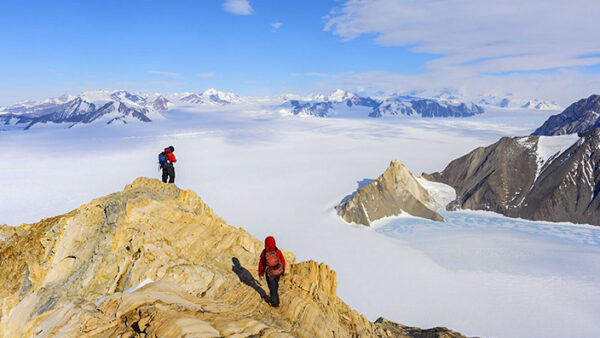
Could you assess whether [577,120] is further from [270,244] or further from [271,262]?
[271,262]

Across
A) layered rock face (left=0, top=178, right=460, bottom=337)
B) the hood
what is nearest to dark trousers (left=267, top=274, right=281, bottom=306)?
layered rock face (left=0, top=178, right=460, bottom=337)

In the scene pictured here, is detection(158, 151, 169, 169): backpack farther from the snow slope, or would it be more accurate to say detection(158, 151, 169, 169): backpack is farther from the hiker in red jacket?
the snow slope

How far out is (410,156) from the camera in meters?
167

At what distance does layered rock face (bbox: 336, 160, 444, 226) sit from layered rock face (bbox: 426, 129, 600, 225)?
8.89m

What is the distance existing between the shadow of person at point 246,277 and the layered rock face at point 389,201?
2082 inches

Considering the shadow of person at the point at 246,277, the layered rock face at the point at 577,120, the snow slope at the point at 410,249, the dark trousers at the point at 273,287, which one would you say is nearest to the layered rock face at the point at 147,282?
the shadow of person at the point at 246,277

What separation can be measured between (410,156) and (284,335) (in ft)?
558

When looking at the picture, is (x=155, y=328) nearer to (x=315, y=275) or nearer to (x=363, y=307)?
(x=315, y=275)

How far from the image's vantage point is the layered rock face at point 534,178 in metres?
62.3

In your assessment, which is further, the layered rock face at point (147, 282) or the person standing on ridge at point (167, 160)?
the person standing on ridge at point (167, 160)

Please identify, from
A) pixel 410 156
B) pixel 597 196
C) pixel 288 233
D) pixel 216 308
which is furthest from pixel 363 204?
pixel 410 156

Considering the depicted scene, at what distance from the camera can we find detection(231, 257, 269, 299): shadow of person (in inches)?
535

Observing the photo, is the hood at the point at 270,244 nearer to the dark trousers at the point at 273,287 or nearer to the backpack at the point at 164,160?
the dark trousers at the point at 273,287

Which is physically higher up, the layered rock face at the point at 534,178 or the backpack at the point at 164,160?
the backpack at the point at 164,160
